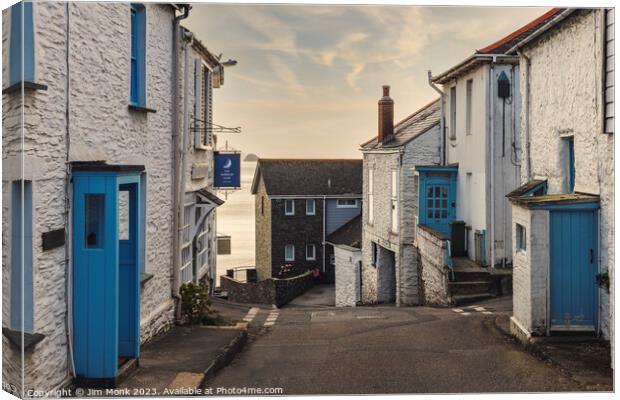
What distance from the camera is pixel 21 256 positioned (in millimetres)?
7156

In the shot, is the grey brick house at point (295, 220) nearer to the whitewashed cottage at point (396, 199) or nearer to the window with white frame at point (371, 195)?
the window with white frame at point (371, 195)

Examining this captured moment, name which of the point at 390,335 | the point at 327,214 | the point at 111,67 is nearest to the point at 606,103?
the point at 390,335

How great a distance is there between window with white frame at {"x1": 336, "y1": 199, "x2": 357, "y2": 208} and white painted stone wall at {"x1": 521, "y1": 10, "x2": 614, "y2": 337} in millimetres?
21225

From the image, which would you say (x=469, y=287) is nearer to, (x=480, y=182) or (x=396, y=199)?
(x=480, y=182)

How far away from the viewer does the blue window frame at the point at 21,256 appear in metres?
7.16

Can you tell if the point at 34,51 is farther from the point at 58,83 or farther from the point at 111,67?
the point at 111,67

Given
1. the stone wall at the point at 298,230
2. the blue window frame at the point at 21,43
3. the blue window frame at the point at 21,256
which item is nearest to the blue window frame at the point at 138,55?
the blue window frame at the point at 21,43

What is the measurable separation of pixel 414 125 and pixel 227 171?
8.68m

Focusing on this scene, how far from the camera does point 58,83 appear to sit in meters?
7.69

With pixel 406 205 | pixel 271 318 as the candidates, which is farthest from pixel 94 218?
pixel 406 205

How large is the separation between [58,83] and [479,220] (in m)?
12.7

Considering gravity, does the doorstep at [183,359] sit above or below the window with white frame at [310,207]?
below

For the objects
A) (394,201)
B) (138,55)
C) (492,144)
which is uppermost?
(138,55)

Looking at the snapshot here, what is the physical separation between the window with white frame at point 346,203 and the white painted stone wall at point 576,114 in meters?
21.2
